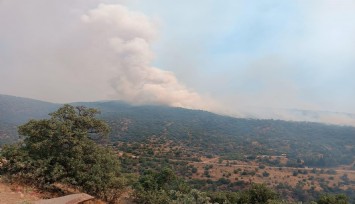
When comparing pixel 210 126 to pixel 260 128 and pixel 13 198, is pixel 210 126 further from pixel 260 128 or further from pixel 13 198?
pixel 13 198

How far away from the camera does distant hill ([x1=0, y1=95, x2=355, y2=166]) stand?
4532 inches

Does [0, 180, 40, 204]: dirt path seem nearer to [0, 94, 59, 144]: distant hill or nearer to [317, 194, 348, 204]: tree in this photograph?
[317, 194, 348, 204]: tree

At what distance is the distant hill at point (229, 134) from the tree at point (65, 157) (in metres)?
68.5

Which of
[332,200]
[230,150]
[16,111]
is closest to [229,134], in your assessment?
[230,150]

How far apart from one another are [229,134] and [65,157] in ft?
444

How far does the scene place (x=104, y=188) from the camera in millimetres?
22469

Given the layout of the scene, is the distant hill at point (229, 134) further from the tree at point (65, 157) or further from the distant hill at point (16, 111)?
the tree at point (65, 157)

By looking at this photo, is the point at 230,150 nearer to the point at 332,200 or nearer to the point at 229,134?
the point at 229,134

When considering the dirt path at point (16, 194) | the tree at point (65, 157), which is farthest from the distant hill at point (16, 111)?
the dirt path at point (16, 194)

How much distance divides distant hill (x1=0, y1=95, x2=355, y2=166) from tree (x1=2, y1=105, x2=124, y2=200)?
6854cm

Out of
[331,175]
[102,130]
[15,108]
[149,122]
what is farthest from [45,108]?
[102,130]

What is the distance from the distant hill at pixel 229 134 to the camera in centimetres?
11512

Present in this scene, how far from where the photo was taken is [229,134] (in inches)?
6038

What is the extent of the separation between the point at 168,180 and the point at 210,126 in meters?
128
